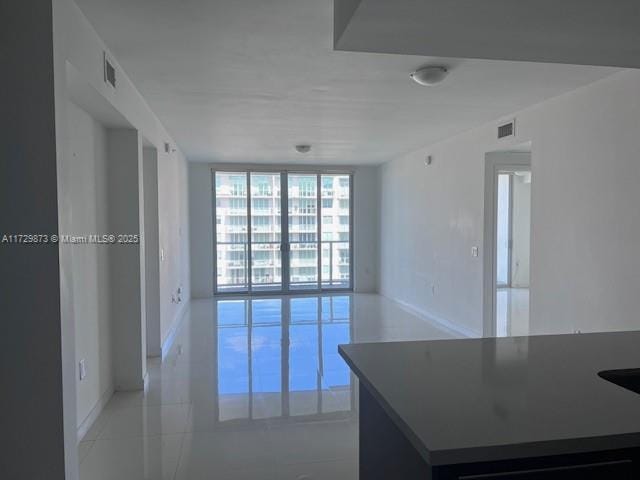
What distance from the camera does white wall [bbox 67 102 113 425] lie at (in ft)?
9.22

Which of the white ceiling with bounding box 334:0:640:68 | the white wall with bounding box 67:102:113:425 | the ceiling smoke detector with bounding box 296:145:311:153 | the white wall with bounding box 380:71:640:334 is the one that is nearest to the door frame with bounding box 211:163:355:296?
the ceiling smoke detector with bounding box 296:145:311:153

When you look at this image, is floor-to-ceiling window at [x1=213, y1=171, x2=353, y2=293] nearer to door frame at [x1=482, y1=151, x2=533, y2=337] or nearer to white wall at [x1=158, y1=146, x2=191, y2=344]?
white wall at [x1=158, y1=146, x2=191, y2=344]

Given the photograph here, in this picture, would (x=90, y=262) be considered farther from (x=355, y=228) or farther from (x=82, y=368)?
(x=355, y=228)

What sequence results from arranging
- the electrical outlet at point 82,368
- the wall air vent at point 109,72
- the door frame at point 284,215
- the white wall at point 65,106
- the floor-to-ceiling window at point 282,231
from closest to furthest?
the white wall at point 65,106
the wall air vent at point 109,72
the electrical outlet at point 82,368
the door frame at point 284,215
the floor-to-ceiling window at point 282,231

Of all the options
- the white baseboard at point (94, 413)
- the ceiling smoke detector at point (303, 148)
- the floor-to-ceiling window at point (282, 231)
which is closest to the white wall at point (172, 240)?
the floor-to-ceiling window at point (282, 231)

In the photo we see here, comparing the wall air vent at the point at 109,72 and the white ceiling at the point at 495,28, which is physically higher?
the wall air vent at the point at 109,72

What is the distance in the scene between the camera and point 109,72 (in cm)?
271

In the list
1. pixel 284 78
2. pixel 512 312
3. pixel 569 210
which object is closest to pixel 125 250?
pixel 284 78

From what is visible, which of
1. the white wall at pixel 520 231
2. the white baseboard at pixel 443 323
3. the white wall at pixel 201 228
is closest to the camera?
the white baseboard at pixel 443 323

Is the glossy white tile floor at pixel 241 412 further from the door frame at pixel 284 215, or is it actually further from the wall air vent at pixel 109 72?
the door frame at pixel 284 215

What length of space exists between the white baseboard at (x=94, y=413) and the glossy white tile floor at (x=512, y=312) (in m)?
4.11

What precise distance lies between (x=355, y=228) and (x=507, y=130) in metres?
4.50

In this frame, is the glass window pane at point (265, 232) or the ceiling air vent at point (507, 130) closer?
the ceiling air vent at point (507, 130)

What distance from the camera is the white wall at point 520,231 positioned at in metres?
9.13
